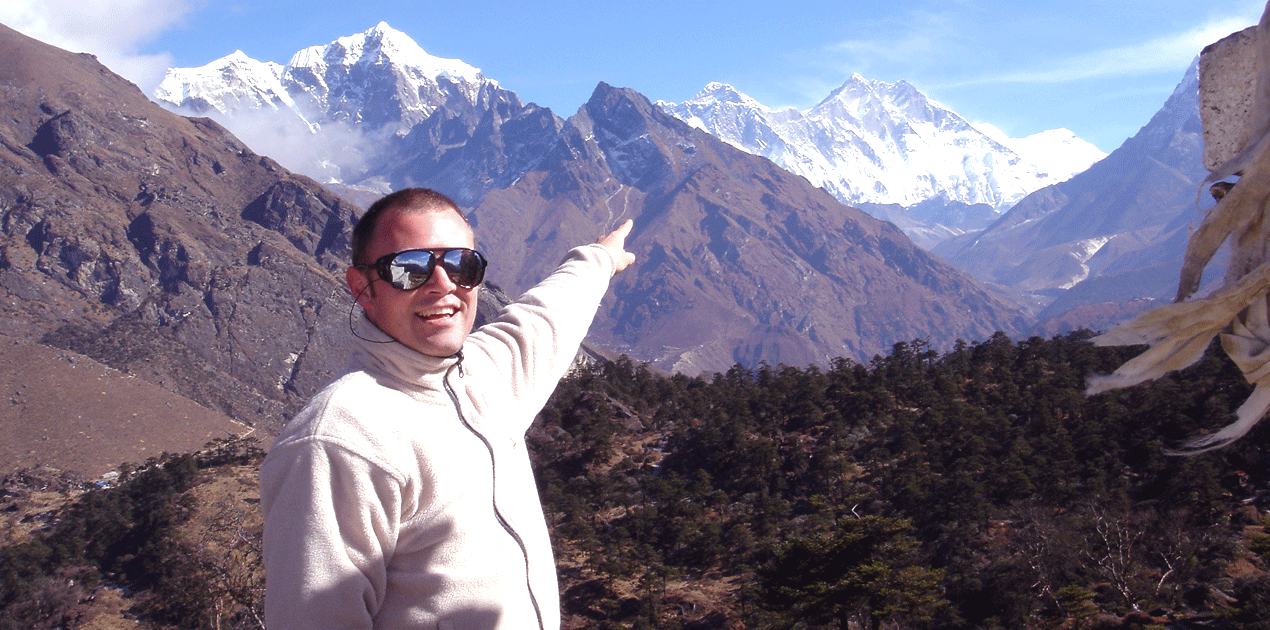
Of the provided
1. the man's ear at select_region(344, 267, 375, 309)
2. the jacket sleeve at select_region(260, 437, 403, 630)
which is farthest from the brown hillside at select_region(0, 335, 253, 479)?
the jacket sleeve at select_region(260, 437, 403, 630)

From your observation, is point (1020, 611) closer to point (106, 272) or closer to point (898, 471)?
point (898, 471)

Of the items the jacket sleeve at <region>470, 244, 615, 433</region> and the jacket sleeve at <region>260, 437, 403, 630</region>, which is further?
the jacket sleeve at <region>470, 244, 615, 433</region>

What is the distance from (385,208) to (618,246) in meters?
1.46

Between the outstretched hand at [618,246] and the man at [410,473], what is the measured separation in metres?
1.04

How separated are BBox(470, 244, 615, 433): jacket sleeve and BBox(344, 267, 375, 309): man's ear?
39cm

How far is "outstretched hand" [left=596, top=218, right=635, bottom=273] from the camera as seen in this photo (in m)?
3.40

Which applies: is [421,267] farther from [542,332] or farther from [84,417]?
[84,417]

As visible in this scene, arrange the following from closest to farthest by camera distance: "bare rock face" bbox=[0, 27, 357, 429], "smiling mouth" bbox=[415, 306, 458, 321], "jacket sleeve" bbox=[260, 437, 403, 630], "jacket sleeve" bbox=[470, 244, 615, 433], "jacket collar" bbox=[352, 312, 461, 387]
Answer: "jacket sleeve" bbox=[260, 437, 403, 630], "jacket collar" bbox=[352, 312, 461, 387], "smiling mouth" bbox=[415, 306, 458, 321], "jacket sleeve" bbox=[470, 244, 615, 433], "bare rock face" bbox=[0, 27, 357, 429]

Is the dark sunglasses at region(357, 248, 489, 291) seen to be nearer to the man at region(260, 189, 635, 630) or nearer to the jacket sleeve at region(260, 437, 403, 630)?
the man at region(260, 189, 635, 630)

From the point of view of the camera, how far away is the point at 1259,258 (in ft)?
6.27

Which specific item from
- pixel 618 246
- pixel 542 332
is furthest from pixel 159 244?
pixel 542 332

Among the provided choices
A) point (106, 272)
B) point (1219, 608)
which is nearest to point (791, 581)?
point (1219, 608)

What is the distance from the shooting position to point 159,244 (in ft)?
420

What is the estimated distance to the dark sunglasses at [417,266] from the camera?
2096 mm
